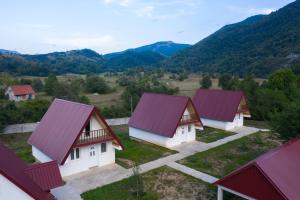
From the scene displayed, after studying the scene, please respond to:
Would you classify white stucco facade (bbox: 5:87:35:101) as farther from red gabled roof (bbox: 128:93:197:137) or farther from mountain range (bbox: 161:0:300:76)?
mountain range (bbox: 161:0:300:76)

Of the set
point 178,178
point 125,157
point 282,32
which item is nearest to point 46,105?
point 125,157

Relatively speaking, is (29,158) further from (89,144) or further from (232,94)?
(232,94)

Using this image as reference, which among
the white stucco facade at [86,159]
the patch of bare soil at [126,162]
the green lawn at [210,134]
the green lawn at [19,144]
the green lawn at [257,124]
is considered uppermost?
the white stucco facade at [86,159]

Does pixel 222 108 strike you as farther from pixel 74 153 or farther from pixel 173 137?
pixel 74 153

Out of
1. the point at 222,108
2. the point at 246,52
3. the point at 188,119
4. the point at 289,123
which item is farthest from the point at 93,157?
the point at 246,52

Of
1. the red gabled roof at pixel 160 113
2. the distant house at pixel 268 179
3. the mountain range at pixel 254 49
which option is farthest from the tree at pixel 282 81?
the mountain range at pixel 254 49

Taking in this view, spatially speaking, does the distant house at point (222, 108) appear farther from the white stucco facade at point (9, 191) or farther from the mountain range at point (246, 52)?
the mountain range at point (246, 52)
